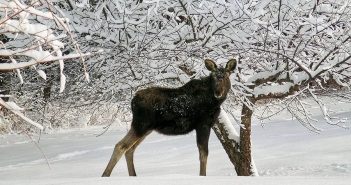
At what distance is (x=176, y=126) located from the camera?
6203 mm

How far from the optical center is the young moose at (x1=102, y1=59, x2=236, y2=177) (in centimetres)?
617

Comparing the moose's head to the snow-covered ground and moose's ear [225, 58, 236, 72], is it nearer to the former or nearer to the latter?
moose's ear [225, 58, 236, 72]

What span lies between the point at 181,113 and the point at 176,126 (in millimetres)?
187

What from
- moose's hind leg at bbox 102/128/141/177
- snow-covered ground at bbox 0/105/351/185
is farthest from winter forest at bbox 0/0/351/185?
snow-covered ground at bbox 0/105/351/185

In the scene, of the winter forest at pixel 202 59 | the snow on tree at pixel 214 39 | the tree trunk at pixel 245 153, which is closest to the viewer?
the winter forest at pixel 202 59

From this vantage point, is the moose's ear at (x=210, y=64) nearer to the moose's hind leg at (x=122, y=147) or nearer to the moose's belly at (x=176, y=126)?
the moose's belly at (x=176, y=126)

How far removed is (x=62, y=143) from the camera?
2294 cm

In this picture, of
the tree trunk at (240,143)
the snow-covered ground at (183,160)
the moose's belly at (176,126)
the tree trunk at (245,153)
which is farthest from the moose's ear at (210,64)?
the tree trunk at (245,153)

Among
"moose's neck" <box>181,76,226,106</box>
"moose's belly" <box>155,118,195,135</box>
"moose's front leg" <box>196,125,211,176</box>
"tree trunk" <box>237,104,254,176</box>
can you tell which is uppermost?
"moose's neck" <box>181,76,226,106</box>

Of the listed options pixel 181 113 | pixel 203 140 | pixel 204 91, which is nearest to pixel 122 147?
pixel 181 113

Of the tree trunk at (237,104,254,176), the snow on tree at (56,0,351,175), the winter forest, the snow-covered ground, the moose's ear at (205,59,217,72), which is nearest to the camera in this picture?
the moose's ear at (205,59,217,72)

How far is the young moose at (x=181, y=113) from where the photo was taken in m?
6.17

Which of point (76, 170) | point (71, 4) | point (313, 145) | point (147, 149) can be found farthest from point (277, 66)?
point (147, 149)

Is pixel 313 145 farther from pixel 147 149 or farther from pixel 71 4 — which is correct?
pixel 71 4
